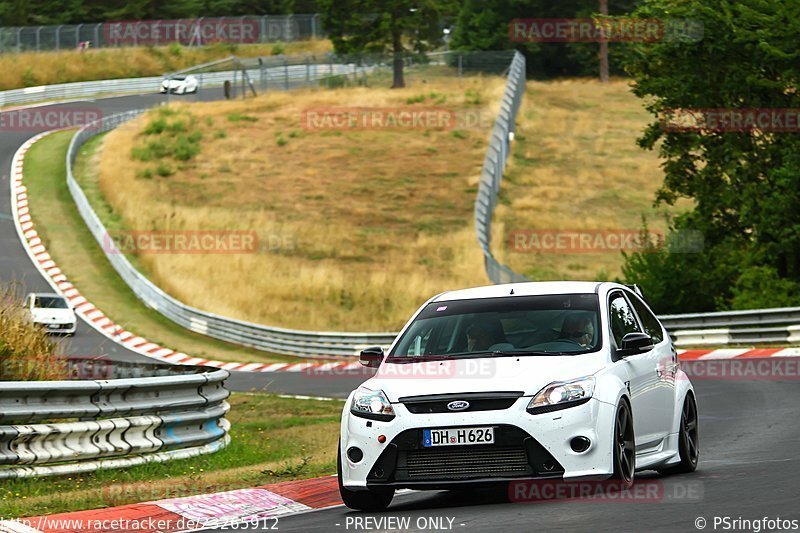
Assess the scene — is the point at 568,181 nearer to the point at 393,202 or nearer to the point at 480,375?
the point at 393,202

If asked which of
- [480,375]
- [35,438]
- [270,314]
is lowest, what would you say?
[270,314]

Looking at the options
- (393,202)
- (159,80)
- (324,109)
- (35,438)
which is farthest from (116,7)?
(35,438)

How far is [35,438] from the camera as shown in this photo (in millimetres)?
11352

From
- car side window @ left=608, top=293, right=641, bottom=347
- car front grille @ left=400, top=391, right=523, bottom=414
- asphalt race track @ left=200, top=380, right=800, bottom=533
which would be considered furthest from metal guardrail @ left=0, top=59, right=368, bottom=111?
car front grille @ left=400, top=391, right=523, bottom=414

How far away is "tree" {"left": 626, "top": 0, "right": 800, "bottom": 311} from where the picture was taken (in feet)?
98.7

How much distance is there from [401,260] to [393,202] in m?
9.66

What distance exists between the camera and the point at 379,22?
267ft

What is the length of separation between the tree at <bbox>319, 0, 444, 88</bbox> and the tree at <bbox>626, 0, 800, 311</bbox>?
158 ft

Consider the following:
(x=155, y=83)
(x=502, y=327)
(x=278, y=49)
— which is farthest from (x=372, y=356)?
(x=278, y=49)

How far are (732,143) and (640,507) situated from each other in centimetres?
2409

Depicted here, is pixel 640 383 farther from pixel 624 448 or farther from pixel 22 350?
pixel 22 350

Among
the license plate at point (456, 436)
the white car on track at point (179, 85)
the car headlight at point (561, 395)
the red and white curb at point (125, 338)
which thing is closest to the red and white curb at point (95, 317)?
the red and white curb at point (125, 338)

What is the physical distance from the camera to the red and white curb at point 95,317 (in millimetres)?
32375

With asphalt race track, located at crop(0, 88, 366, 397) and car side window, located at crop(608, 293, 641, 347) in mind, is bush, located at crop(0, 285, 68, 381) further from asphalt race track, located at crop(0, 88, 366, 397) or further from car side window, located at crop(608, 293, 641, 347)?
car side window, located at crop(608, 293, 641, 347)
